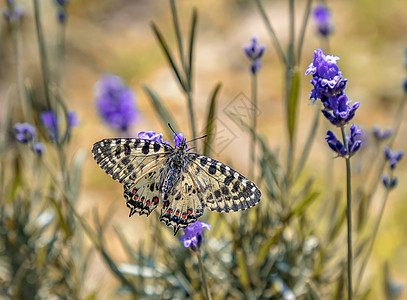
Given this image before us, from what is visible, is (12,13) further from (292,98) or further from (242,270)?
(242,270)

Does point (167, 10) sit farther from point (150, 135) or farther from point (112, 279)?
point (150, 135)

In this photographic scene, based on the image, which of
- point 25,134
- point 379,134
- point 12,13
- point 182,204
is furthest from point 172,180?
point 12,13

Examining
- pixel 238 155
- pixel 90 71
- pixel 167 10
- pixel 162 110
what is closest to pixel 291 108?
pixel 162 110

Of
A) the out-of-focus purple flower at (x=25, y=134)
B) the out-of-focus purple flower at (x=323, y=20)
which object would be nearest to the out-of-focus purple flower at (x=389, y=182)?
the out-of-focus purple flower at (x=323, y=20)

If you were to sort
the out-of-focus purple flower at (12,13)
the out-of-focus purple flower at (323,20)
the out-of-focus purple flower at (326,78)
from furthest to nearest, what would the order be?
the out-of-focus purple flower at (323,20)
the out-of-focus purple flower at (12,13)
the out-of-focus purple flower at (326,78)

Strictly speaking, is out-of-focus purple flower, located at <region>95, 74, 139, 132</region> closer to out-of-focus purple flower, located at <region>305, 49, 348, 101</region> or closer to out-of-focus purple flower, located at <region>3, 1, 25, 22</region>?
out-of-focus purple flower, located at <region>3, 1, 25, 22</region>

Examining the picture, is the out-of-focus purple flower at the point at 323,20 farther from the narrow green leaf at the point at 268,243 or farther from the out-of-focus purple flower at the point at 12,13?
the out-of-focus purple flower at the point at 12,13
